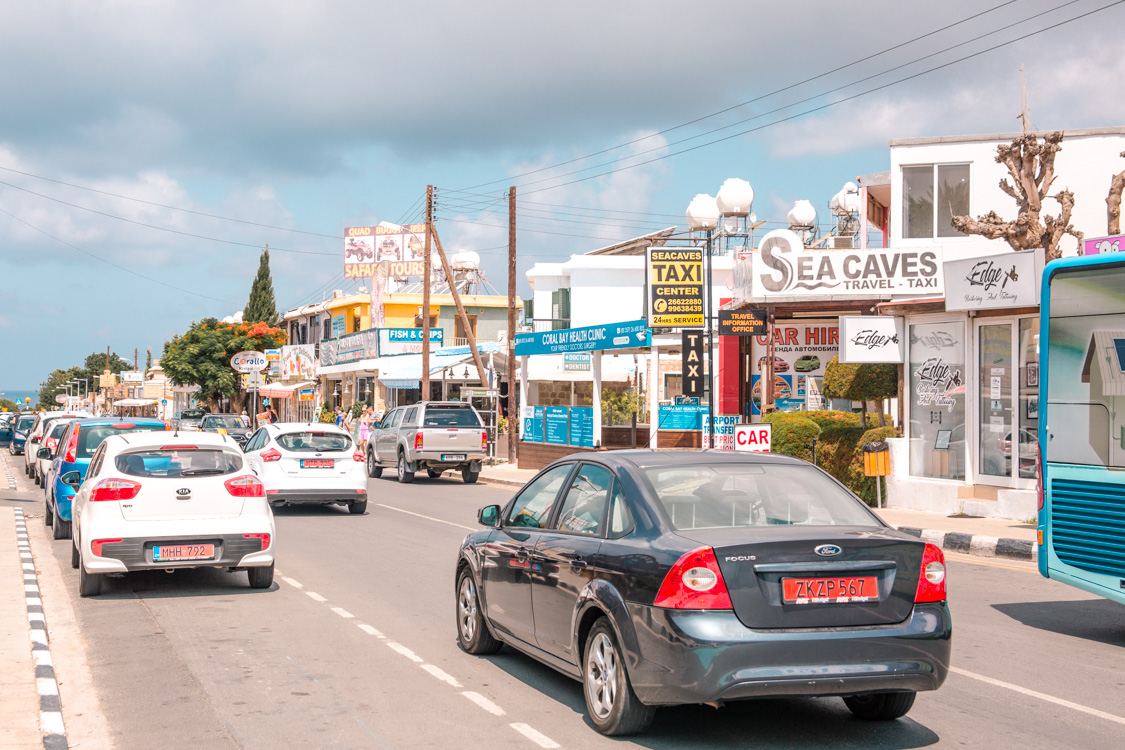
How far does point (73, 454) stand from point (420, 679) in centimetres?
1060

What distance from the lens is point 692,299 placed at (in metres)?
24.0

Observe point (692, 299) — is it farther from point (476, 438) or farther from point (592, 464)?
point (592, 464)

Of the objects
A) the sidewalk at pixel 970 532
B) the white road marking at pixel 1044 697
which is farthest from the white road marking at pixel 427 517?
the white road marking at pixel 1044 697

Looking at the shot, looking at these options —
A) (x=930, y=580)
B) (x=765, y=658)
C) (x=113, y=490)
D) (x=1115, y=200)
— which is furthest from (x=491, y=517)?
(x=1115, y=200)

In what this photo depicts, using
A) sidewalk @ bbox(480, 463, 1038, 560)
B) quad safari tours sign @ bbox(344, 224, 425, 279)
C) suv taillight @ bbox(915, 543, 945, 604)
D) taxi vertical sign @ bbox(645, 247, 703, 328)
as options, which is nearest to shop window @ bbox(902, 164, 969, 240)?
taxi vertical sign @ bbox(645, 247, 703, 328)

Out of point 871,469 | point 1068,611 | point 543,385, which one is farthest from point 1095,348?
point 543,385

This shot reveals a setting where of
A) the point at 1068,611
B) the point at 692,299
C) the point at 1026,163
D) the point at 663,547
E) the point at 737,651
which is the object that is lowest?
the point at 1068,611

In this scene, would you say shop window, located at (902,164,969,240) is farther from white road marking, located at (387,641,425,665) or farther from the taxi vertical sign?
white road marking, located at (387,641,425,665)

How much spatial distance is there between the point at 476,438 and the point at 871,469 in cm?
1201

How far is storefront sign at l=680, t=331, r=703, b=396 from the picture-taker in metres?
22.5

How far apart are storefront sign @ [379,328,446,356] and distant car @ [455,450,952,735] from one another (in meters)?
44.7

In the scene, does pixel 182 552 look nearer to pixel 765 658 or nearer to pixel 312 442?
pixel 765 658

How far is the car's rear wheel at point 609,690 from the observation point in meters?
5.80

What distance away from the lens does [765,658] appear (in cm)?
539
